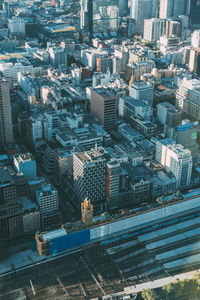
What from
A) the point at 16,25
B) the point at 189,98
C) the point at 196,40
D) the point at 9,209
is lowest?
the point at 9,209

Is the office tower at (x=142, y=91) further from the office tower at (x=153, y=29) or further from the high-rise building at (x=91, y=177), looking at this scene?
the office tower at (x=153, y=29)

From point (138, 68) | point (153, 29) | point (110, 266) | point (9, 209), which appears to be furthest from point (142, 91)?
point (153, 29)

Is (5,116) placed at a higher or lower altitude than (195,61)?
lower

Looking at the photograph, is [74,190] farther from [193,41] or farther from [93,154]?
[193,41]

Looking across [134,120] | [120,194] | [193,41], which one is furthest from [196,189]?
[193,41]

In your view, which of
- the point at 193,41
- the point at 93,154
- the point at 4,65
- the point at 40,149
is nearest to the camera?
the point at 93,154

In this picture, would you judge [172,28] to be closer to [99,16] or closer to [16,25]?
[99,16]

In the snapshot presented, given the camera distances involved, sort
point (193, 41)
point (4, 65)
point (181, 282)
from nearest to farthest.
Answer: point (181, 282) < point (4, 65) < point (193, 41)
